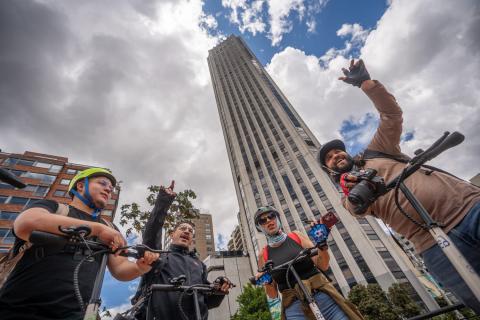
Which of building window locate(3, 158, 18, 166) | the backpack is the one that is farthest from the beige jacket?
building window locate(3, 158, 18, 166)

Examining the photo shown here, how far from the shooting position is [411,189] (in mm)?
1938

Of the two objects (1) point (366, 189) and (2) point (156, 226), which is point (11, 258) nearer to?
(2) point (156, 226)

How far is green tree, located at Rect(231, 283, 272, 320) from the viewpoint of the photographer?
20.8 metres

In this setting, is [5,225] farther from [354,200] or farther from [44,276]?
[354,200]

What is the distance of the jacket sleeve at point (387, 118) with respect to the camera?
237 centimetres

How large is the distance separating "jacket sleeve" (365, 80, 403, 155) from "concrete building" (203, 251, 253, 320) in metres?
38.4

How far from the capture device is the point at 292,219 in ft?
124

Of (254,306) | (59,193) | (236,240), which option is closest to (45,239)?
(254,306)

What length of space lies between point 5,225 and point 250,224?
122ft

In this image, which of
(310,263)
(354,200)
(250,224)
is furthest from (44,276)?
(250,224)

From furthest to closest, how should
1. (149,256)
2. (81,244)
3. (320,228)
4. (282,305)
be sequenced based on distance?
1. (282,305)
2. (320,228)
3. (149,256)
4. (81,244)

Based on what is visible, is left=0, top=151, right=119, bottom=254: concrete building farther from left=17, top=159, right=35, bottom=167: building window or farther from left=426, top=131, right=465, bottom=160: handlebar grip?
left=426, top=131, right=465, bottom=160: handlebar grip

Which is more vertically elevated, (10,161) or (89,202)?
(10,161)

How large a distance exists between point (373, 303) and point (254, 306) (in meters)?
12.2
